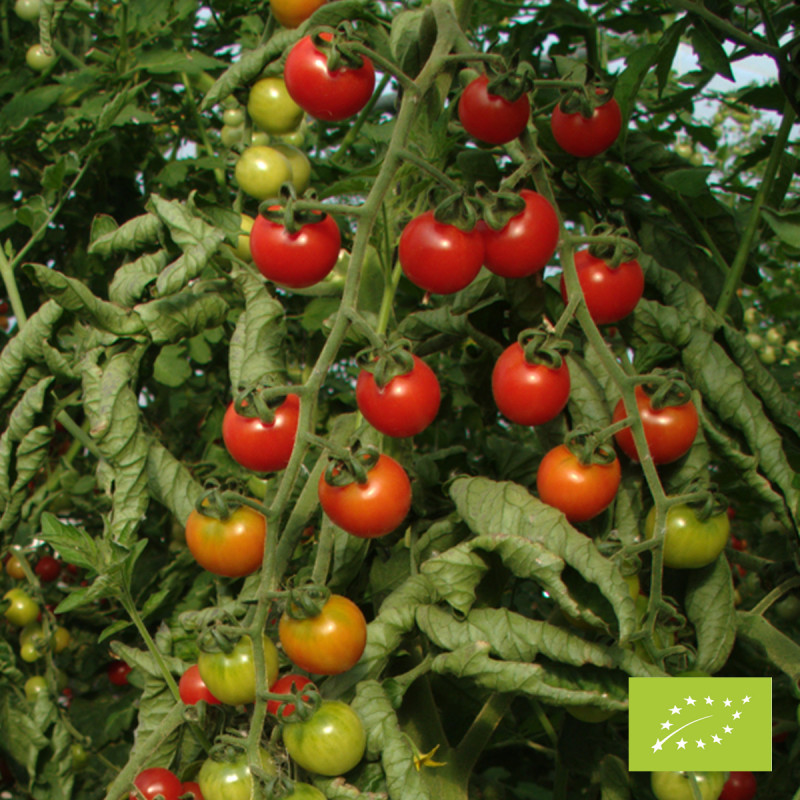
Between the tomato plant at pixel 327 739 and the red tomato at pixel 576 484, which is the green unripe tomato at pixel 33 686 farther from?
the red tomato at pixel 576 484

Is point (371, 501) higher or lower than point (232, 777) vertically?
higher

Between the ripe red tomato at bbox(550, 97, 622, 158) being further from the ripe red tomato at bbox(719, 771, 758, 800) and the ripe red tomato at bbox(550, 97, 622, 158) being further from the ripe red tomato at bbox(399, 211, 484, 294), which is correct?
the ripe red tomato at bbox(719, 771, 758, 800)

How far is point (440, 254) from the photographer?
0.61m

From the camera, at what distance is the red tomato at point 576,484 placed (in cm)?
64

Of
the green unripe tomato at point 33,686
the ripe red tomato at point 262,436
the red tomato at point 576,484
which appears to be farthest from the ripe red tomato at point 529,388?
the green unripe tomato at point 33,686

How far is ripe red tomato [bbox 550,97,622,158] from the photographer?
699mm

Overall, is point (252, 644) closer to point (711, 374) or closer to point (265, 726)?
point (265, 726)

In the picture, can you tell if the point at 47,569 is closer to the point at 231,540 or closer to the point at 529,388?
the point at 231,540

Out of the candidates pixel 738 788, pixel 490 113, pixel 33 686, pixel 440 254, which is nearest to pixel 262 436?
pixel 440 254

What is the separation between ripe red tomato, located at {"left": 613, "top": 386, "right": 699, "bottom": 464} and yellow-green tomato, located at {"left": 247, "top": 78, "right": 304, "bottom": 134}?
1.50ft

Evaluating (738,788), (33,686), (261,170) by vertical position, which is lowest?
(33,686)

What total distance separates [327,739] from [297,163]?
0.56 m

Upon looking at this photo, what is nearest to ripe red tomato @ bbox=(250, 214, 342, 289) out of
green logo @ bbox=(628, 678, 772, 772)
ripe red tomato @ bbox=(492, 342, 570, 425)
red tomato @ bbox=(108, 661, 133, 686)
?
ripe red tomato @ bbox=(492, 342, 570, 425)

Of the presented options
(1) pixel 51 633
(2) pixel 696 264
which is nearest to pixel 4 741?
(1) pixel 51 633
